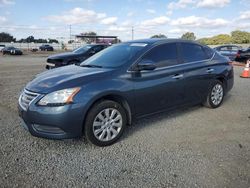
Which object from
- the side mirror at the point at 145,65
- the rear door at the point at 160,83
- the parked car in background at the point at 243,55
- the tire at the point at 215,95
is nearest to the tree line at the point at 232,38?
the parked car in background at the point at 243,55

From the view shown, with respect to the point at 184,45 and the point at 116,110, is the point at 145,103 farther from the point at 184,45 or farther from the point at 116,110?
the point at 184,45

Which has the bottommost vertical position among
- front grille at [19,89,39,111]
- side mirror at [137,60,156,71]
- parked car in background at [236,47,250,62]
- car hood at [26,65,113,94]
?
front grille at [19,89,39,111]

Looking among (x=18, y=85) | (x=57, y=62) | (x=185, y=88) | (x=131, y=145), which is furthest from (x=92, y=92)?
(x=57, y=62)

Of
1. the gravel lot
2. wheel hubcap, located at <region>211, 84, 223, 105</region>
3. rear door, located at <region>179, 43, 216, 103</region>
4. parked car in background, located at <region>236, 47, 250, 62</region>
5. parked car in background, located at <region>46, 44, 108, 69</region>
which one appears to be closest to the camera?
the gravel lot

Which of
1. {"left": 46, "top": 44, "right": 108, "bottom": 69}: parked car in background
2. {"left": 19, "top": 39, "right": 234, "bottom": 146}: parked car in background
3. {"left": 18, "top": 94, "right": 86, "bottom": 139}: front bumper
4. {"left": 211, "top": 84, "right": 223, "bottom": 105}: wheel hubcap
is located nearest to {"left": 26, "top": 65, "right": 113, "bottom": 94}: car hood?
{"left": 19, "top": 39, "right": 234, "bottom": 146}: parked car in background

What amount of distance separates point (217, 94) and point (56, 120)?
13.1ft

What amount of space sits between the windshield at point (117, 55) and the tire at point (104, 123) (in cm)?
78

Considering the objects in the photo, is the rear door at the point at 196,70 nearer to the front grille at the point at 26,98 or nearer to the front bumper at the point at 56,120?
the front bumper at the point at 56,120

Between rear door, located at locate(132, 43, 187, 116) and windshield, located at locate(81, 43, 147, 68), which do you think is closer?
rear door, located at locate(132, 43, 187, 116)

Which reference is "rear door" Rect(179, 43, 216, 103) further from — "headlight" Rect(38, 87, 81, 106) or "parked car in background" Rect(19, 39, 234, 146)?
"headlight" Rect(38, 87, 81, 106)

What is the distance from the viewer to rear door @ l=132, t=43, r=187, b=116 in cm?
475

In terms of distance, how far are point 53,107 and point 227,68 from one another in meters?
4.46

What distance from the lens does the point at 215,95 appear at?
21.3 ft

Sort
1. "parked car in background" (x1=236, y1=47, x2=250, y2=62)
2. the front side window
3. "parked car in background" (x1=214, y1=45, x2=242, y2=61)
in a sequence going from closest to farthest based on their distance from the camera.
Result: the front side window, "parked car in background" (x1=236, y1=47, x2=250, y2=62), "parked car in background" (x1=214, y1=45, x2=242, y2=61)
